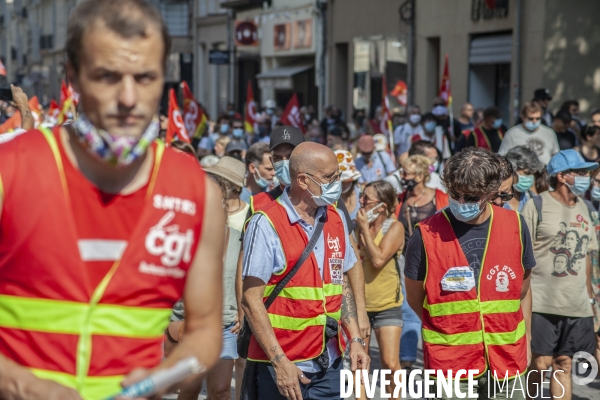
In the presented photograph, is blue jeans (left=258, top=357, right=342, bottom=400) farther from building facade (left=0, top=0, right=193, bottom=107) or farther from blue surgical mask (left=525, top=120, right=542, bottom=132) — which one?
building facade (left=0, top=0, right=193, bottom=107)

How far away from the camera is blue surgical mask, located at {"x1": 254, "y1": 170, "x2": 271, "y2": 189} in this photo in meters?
8.29

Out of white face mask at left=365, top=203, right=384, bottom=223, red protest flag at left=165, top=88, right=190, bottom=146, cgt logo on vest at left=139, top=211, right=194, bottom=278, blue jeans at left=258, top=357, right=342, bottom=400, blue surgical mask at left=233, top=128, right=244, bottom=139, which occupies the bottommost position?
blue jeans at left=258, top=357, right=342, bottom=400

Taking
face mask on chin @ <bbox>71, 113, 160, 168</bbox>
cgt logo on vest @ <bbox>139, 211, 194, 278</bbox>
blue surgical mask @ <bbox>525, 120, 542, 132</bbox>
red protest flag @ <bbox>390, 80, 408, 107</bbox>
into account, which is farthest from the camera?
red protest flag @ <bbox>390, 80, 408, 107</bbox>

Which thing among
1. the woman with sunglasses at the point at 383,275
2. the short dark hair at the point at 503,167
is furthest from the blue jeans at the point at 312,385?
the woman with sunglasses at the point at 383,275

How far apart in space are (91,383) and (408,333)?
19.9 ft

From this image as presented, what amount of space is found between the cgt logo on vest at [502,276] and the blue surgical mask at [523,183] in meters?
2.98

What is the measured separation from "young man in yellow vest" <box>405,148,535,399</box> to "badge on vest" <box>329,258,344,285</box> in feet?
1.32

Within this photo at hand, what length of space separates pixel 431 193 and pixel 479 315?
12.5 feet

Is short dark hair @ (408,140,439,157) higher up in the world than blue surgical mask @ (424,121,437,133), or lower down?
higher up

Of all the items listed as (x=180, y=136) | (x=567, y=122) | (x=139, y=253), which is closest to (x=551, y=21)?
(x=567, y=122)

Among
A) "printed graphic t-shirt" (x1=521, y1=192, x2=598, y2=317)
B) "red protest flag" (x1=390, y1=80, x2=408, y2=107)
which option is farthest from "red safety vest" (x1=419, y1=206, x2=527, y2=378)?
"red protest flag" (x1=390, y1=80, x2=408, y2=107)

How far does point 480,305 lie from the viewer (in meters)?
5.02

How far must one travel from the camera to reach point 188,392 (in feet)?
20.0

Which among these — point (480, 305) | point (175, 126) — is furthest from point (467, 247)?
point (175, 126)
